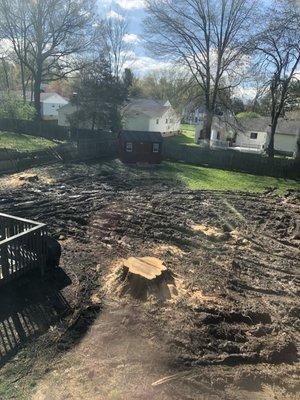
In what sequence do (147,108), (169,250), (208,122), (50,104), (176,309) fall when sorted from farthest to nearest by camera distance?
1. (50,104)
2. (147,108)
3. (208,122)
4. (169,250)
5. (176,309)

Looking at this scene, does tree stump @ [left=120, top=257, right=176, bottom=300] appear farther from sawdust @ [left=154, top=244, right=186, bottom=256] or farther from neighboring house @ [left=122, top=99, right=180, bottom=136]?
neighboring house @ [left=122, top=99, right=180, bottom=136]

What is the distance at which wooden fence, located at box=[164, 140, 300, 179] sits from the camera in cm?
2834

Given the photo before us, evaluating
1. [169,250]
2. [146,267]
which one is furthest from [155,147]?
[146,267]

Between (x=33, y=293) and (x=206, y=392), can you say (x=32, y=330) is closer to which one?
(x=33, y=293)

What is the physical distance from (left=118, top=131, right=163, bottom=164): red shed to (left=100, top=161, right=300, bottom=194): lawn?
1.01 m

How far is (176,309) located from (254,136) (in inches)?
1817

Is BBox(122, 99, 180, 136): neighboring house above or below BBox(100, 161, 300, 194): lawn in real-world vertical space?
above

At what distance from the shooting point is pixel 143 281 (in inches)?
346

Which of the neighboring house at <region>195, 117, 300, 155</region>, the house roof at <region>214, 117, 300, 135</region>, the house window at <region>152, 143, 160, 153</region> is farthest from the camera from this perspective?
the neighboring house at <region>195, 117, 300, 155</region>

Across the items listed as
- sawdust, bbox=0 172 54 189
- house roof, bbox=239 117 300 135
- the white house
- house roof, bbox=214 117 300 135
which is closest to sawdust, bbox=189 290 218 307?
sawdust, bbox=0 172 54 189

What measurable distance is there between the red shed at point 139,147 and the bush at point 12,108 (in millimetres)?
15350

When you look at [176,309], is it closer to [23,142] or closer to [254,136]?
[23,142]

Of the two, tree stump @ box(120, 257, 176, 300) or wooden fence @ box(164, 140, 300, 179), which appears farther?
wooden fence @ box(164, 140, 300, 179)

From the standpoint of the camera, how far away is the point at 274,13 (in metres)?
25.8
